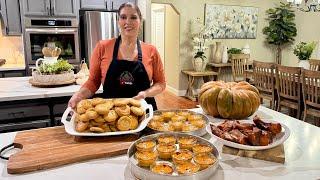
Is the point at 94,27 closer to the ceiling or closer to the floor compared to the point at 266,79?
closer to the ceiling

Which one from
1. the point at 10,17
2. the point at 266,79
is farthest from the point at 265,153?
the point at 10,17

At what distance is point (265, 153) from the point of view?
40.6 inches

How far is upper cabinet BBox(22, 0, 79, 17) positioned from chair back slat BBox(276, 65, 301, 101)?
313 cm

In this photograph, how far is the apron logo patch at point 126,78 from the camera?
1766 mm

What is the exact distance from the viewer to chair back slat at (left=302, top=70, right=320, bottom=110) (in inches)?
126

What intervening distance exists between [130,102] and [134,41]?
65 cm

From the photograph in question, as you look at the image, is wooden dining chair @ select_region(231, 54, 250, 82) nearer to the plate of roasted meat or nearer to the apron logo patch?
the apron logo patch

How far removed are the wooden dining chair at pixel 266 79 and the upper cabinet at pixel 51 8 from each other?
291 cm

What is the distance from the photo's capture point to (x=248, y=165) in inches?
39.2

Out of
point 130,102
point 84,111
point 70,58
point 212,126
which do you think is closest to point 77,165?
point 84,111

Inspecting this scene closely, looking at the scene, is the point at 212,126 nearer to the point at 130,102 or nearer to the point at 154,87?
the point at 130,102

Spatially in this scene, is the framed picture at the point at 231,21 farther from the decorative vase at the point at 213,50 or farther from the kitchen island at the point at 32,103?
the kitchen island at the point at 32,103

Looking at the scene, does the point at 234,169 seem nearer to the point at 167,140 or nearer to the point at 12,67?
the point at 167,140

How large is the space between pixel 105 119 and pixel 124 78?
67 centimetres
